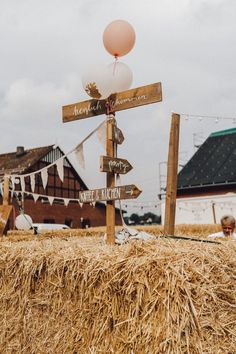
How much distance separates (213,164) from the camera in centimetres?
3216

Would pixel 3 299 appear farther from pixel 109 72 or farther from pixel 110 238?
pixel 109 72

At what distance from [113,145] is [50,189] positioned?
31.9 m

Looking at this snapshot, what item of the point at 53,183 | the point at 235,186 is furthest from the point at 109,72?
the point at 53,183

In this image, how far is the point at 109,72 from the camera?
16.5 feet

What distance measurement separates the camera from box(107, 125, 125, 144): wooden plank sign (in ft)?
16.4

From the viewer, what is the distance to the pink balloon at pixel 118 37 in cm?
510

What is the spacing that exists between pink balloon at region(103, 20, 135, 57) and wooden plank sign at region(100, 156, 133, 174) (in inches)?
56.7

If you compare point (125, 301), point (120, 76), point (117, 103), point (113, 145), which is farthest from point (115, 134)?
point (125, 301)

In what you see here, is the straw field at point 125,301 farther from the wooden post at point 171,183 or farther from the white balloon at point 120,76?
the white balloon at point 120,76

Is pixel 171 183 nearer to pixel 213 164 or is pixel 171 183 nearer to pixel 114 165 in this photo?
pixel 114 165

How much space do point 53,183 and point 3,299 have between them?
32.9m

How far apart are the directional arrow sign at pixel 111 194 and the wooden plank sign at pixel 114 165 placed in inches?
9.9

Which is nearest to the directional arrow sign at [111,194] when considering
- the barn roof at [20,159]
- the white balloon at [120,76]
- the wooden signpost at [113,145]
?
the wooden signpost at [113,145]

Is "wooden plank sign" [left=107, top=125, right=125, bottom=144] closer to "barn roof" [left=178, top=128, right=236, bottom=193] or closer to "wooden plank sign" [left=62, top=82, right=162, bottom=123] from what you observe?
"wooden plank sign" [left=62, top=82, right=162, bottom=123]
